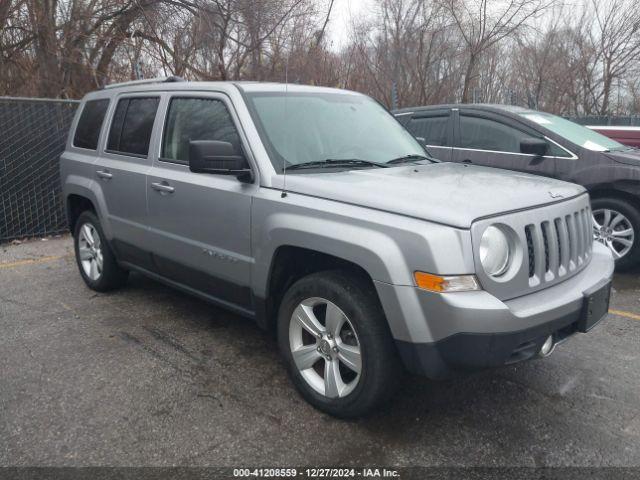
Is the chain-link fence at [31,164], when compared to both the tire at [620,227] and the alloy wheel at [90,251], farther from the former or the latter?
the tire at [620,227]

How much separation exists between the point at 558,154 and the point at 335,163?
354 cm

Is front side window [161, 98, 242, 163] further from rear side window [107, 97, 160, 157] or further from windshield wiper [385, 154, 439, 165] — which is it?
windshield wiper [385, 154, 439, 165]

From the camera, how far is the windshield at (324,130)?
3.52m

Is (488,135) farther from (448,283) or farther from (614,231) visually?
(448,283)

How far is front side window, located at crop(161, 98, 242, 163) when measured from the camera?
369cm

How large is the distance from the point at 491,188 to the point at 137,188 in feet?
8.76

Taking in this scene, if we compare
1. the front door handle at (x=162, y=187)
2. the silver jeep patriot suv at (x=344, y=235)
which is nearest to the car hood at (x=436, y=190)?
the silver jeep patriot suv at (x=344, y=235)

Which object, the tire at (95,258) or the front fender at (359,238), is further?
the tire at (95,258)

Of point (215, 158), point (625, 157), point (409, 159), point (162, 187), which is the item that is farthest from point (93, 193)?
point (625, 157)

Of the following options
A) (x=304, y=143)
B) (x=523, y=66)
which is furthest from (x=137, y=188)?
(x=523, y=66)

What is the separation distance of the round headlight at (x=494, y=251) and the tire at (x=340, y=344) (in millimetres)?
580

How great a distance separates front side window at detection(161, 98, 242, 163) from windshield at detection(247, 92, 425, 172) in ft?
0.69

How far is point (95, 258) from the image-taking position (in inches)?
Result: 205

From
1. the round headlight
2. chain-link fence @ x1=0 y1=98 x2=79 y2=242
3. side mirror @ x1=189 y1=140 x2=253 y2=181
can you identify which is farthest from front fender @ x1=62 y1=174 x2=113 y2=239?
the round headlight
